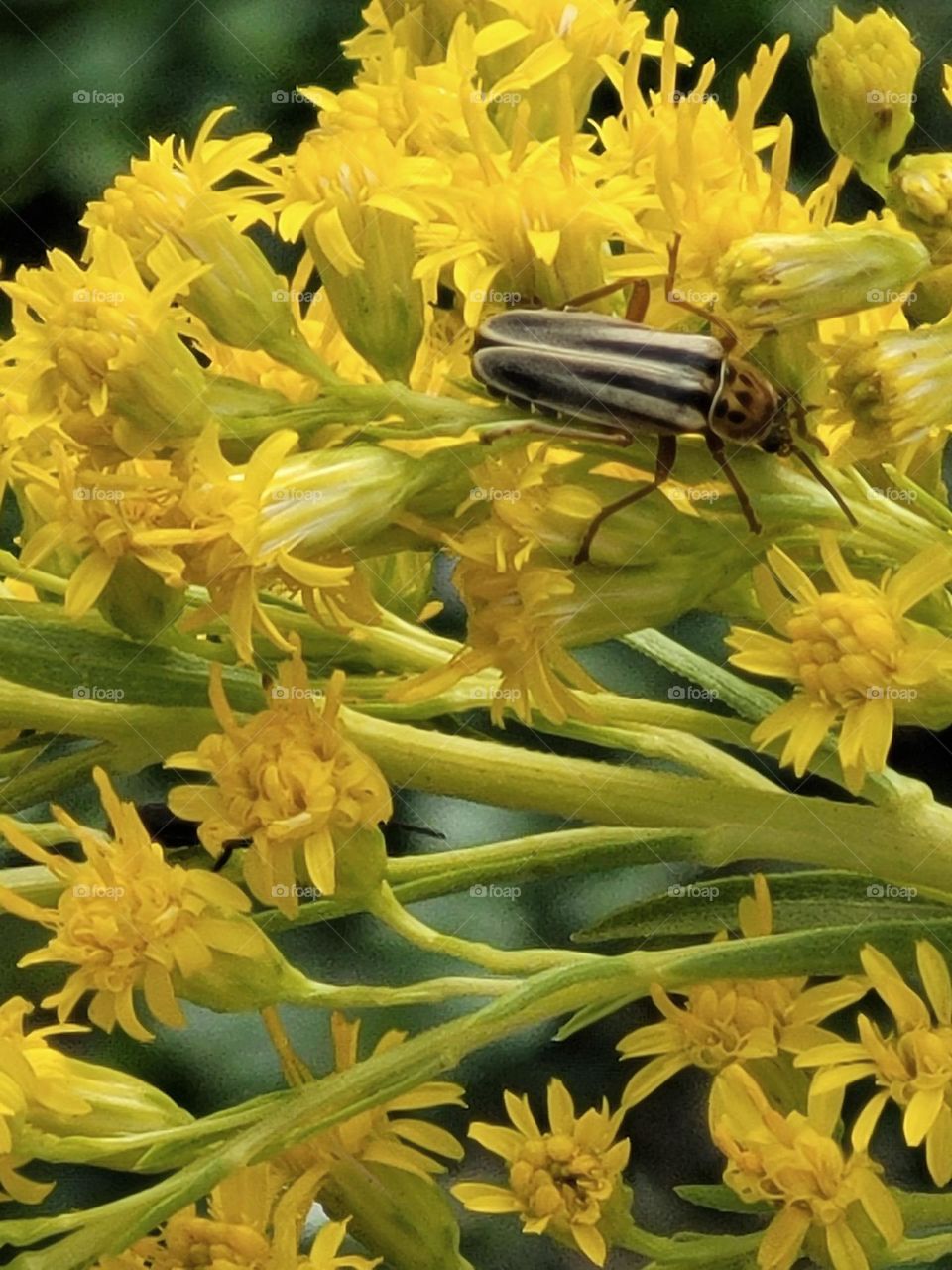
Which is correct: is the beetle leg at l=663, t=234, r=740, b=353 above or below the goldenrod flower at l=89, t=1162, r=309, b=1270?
above

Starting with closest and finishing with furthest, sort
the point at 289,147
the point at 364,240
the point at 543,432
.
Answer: the point at 543,432, the point at 364,240, the point at 289,147

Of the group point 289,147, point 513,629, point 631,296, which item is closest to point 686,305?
point 631,296

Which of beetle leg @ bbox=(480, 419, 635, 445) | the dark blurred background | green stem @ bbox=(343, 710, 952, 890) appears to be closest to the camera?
beetle leg @ bbox=(480, 419, 635, 445)

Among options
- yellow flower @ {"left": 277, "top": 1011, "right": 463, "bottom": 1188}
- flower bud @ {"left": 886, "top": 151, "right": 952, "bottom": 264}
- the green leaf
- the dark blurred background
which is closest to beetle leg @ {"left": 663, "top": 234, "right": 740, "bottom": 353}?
flower bud @ {"left": 886, "top": 151, "right": 952, "bottom": 264}

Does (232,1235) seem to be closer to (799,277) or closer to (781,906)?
(781,906)

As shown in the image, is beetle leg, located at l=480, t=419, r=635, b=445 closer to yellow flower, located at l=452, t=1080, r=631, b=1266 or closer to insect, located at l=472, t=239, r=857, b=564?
insect, located at l=472, t=239, r=857, b=564

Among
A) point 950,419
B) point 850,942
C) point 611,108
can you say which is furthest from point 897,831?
point 611,108

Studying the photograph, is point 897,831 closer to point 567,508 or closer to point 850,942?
point 850,942

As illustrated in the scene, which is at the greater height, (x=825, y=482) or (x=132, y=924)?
(x=825, y=482)
